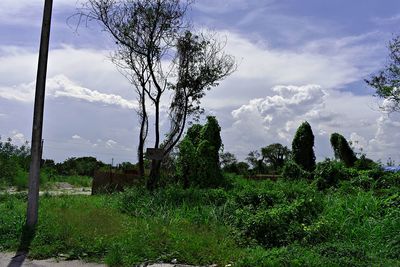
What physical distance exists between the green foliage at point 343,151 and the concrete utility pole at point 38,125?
51.6 ft

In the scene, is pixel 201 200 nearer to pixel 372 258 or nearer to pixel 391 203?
pixel 391 203

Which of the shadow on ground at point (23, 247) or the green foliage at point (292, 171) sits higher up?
the green foliage at point (292, 171)

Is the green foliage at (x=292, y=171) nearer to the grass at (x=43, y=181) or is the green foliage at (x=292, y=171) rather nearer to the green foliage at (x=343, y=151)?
the green foliage at (x=343, y=151)

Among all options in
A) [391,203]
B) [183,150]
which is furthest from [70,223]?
[183,150]

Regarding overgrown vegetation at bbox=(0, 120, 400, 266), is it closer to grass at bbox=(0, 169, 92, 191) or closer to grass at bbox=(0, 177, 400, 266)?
grass at bbox=(0, 177, 400, 266)

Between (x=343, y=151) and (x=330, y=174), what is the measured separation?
6.18m

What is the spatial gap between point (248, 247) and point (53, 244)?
11.2 feet

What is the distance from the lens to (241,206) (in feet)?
36.1

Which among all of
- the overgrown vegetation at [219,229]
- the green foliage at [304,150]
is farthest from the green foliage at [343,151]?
the overgrown vegetation at [219,229]

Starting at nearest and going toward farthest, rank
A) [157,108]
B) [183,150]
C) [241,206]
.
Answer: [241,206], [157,108], [183,150]

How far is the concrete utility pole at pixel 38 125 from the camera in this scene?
31.9 ft

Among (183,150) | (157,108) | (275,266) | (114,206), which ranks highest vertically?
(157,108)

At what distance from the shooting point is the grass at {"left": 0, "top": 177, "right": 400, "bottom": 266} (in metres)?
7.58

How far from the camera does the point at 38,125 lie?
9.87m
